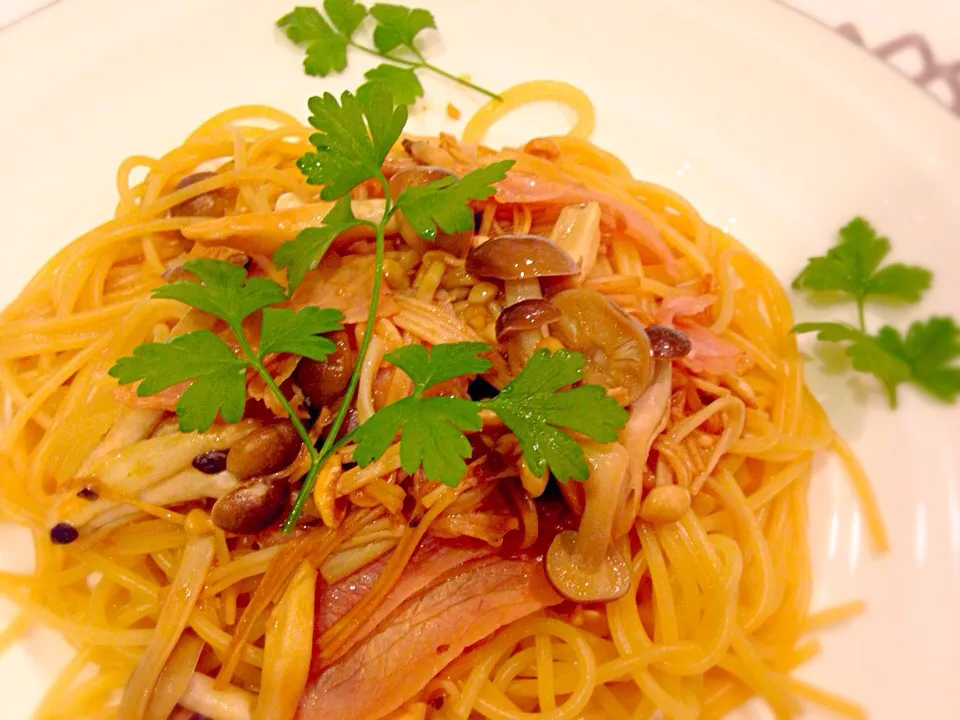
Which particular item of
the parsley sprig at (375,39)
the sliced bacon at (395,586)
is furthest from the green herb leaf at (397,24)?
the sliced bacon at (395,586)

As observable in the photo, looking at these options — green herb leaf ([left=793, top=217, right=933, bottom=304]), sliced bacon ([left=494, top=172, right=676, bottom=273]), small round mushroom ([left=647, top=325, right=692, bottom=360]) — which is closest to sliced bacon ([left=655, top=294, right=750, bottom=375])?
small round mushroom ([left=647, top=325, right=692, bottom=360])

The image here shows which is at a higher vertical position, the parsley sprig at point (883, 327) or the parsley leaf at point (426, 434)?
the parsley sprig at point (883, 327)

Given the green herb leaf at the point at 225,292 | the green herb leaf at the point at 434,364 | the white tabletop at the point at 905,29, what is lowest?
the green herb leaf at the point at 225,292

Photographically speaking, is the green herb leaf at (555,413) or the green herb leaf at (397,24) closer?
the green herb leaf at (555,413)

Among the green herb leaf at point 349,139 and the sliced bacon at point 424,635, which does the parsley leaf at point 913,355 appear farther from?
the green herb leaf at point 349,139

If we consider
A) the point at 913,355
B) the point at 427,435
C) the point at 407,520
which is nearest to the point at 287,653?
the point at 407,520

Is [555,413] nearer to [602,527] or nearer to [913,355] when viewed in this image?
[602,527]
